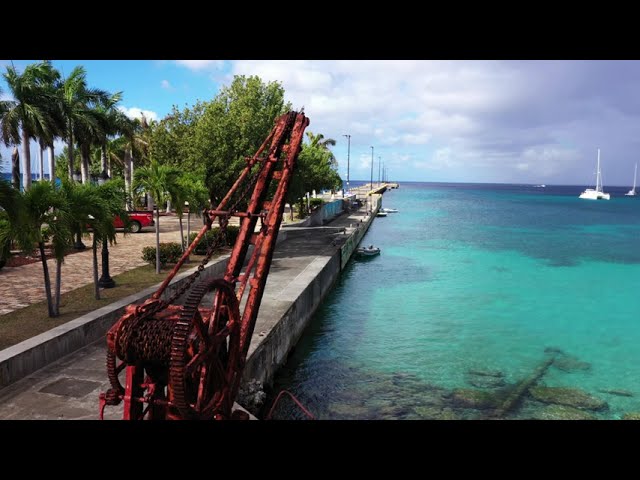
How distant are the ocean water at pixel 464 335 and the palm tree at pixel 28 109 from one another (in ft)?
69.8

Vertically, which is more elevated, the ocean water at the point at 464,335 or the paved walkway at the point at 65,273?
the paved walkway at the point at 65,273

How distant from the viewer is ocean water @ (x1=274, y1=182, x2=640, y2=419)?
18453 mm

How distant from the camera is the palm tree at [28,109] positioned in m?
30.8

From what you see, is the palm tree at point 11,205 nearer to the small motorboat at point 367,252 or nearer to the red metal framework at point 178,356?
the red metal framework at point 178,356

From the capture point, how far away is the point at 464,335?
27.2m

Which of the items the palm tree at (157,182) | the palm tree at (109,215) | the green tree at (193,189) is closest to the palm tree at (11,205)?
the palm tree at (109,215)

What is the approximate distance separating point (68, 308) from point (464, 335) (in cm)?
1975

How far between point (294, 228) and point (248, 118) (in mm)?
16688

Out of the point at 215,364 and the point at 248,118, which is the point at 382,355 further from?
the point at 248,118

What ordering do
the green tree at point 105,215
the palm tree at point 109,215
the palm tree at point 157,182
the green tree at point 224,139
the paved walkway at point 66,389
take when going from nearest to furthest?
the paved walkway at point 66,389, the green tree at point 105,215, the palm tree at point 109,215, the palm tree at point 157,182, the green tree at point 224,139

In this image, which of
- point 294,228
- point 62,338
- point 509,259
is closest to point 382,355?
point 62,338

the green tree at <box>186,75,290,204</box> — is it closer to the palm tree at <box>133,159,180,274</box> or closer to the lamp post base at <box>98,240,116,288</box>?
the palm tree at <box>133,159,180,274</box>

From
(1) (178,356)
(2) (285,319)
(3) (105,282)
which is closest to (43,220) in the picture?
(3) (105,282)

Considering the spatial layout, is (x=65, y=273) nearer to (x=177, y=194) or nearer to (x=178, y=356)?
(x=177, y=194)
